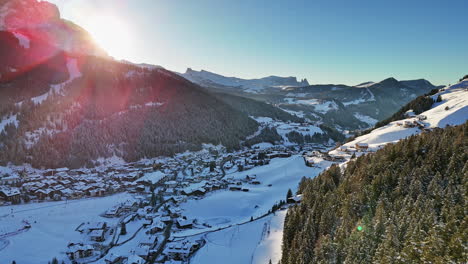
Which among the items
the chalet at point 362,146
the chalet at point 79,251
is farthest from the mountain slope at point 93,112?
the chalet at point 362,146

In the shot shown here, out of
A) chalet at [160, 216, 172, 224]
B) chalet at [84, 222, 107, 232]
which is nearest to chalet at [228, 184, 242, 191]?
chalet at [160, 216, 172, 224]

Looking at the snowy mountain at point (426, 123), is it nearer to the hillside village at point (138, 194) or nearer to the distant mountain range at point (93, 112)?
the hillside village at point (138, 194)

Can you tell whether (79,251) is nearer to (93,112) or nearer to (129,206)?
(129,206)

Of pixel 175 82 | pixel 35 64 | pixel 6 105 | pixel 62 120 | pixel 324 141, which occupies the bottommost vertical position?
pixel 324 141

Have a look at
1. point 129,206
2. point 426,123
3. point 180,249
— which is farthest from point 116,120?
point 426,123

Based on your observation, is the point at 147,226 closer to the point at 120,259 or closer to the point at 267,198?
the point at 120,259

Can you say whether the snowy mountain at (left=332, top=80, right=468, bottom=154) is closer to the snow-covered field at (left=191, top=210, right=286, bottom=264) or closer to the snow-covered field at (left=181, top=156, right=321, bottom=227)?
the snow-covered field at (left=181, top=156, right=321, bottom=227)

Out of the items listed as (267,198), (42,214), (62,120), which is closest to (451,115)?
(267,198)
